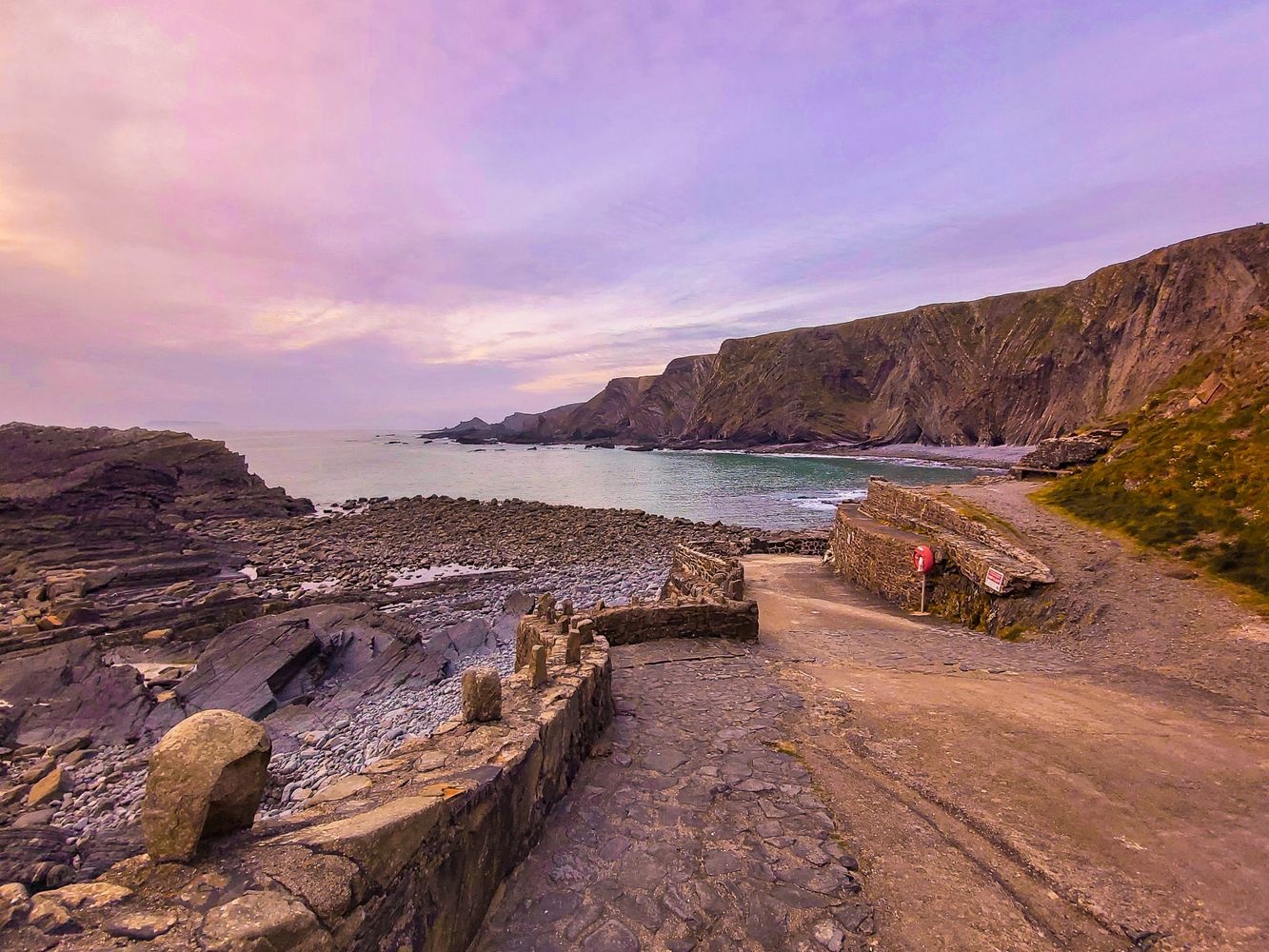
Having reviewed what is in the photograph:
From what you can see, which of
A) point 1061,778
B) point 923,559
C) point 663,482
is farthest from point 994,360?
point 1061,778

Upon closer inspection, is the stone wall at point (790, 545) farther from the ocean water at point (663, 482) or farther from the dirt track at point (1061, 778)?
the dirt track at point (1061, 778)

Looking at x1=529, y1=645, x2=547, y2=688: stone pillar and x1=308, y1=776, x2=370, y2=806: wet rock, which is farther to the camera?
x1=529, y1=645, x2=547, y2=688: stone pillar

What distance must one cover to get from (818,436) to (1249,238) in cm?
8612

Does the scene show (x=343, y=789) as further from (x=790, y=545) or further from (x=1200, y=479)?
(x=790, y=545)

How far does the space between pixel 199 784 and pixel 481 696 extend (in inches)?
119

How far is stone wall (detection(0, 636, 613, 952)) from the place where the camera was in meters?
2.34

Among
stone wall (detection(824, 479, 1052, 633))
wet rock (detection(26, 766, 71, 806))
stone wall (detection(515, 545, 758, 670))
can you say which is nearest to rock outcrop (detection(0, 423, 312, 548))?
wet rock (detection(26, 766, 71, 806))

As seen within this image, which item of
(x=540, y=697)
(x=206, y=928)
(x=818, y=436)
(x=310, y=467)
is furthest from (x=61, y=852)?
(x=818, y=436)

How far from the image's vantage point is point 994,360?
133375 millimetres

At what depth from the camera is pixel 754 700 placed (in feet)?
30.3

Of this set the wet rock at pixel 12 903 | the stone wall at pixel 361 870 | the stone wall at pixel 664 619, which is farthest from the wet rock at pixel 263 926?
the stone wall at pixel 664 619

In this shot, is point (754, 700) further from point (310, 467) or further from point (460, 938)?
point (310, 467)

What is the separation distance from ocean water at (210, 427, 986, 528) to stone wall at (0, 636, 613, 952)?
152ft

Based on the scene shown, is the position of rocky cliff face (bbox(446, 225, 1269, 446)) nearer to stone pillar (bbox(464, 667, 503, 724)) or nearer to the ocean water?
the ocean water
